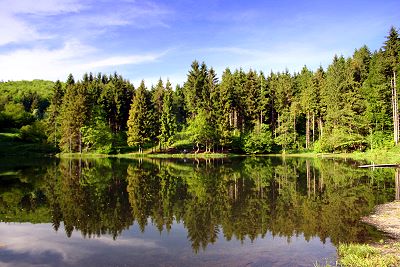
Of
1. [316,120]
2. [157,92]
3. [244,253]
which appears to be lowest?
[244,253]

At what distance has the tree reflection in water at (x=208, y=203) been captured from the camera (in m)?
18.6

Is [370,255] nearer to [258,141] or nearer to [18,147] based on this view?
[258,141]

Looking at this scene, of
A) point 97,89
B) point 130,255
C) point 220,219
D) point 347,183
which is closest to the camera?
point 130,255

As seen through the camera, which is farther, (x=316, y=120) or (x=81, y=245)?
(x=316, y=120)

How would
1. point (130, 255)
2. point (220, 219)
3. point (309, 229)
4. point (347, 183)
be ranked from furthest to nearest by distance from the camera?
point (347, 183) → point (220, 219) → point (309, 229) → point (130, 255)

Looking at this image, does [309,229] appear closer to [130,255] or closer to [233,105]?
[130,255]

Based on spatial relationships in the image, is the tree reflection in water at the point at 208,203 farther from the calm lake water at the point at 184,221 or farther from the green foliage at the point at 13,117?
the green foliage at the point at 13,117

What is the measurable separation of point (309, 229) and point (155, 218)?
8505 millimetres

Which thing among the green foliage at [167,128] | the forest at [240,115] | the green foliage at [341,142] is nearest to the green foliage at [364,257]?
the forest at [240,115]

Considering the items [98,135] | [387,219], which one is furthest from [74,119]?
[387,219]

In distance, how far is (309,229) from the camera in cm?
1845

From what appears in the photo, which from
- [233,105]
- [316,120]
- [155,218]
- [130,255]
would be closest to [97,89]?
[233,105]

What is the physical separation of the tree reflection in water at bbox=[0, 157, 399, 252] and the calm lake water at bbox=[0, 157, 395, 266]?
0.06 meters

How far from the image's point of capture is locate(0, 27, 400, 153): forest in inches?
2776
